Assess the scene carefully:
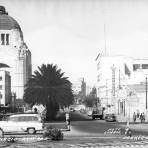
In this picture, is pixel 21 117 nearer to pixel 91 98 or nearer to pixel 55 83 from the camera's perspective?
pixel 55 83

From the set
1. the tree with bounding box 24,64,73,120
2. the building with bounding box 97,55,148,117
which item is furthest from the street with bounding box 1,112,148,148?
the building with bounding box 97,55,148,117

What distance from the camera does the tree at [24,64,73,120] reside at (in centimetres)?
7862

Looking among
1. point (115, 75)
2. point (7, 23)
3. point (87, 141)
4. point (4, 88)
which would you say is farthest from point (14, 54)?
point (87, 141)

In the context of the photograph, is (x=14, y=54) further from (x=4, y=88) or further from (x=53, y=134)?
(x=53, y=134)

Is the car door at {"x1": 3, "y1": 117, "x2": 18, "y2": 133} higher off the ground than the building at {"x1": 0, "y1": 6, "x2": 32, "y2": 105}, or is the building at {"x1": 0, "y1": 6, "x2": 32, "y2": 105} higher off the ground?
the building at {"x1": 0, "y1": 6, "x2": 32, "y2": 105}

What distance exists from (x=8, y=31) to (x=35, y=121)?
15942 centimetres

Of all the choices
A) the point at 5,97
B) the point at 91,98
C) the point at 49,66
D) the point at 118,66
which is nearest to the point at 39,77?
the point at 49,66

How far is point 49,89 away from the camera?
3068 inches

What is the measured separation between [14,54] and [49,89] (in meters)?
116

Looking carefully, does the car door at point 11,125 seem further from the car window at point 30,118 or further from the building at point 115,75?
the building at point 115,75

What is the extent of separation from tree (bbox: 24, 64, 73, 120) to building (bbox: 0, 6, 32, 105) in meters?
106

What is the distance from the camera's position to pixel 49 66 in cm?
8075

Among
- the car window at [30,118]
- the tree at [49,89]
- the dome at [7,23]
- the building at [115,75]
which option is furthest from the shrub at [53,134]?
the dome at [7,23]

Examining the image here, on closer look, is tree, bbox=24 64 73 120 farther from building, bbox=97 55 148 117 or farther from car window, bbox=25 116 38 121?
car window, bbox=25 116 38 121
